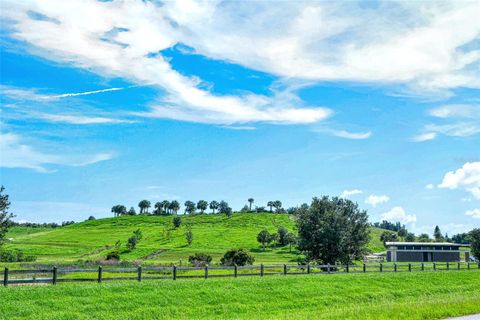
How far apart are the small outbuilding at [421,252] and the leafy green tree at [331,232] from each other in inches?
3301

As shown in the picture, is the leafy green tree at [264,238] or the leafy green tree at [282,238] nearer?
the leafy green tree at [264,238]

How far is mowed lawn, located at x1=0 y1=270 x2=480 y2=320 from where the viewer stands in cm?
2125

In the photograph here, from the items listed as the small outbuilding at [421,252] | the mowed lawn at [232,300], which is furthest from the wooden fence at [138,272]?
the small outbuilding at [421,252]

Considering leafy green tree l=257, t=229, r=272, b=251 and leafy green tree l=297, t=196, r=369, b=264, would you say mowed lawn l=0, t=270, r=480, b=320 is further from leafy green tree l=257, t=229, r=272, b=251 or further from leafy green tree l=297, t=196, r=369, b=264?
leafy green tree l=257, t=229, r=272, b=251

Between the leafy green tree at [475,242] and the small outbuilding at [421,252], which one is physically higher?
the leafy green tree at [475,242]

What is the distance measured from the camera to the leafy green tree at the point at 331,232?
153ft

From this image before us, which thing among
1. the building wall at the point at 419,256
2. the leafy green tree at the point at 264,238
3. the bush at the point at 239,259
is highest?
the leafy green tree at the point at 264,238

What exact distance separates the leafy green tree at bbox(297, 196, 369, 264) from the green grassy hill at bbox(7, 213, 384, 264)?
1820 inches

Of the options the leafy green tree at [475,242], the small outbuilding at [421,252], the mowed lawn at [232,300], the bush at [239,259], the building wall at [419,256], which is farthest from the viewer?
the small outbuilding at [421,252]

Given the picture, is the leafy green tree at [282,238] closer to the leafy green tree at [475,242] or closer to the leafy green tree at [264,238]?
the leafy green tree at [264,238]

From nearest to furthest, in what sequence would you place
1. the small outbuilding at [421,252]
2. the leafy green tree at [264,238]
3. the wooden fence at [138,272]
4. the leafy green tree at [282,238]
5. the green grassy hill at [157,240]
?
the wooden fence at [138,272] → the green grassy hill at [157,240] → the small outbuilding at [421,252] → the leafy green tree at [264,238] → the leafy green tree at [282,238]

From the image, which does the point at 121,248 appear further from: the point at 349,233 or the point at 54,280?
the point at 54,280

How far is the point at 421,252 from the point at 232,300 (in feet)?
→ 374

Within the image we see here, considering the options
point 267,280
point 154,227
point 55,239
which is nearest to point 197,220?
point 154,227
